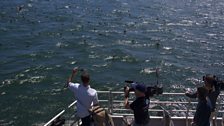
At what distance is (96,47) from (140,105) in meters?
30.1

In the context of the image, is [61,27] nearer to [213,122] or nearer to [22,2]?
[22,2]

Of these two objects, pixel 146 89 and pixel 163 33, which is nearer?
pixel 146 89

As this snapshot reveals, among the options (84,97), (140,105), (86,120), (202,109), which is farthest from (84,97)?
(202,109)

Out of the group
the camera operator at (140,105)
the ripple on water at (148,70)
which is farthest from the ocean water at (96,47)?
the camera operator at (140,105)

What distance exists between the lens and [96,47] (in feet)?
138

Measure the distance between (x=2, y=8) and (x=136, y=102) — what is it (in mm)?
48393

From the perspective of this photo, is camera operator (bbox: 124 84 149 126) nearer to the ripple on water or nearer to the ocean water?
the ocean water

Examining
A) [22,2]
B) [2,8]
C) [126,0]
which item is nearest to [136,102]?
[2,8]

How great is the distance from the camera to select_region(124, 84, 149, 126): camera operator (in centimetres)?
1202

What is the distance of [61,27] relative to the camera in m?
49.2

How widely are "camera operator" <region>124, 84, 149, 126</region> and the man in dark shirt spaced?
1.58 m

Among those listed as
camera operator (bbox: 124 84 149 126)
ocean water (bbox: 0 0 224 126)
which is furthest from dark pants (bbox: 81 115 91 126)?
ocean water (bbox: 0 0 224 126)

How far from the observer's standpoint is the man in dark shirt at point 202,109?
12.2 metres

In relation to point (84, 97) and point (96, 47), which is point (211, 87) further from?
point (96, 47)
